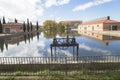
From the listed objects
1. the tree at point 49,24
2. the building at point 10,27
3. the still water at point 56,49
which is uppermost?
the tree at point 49,24

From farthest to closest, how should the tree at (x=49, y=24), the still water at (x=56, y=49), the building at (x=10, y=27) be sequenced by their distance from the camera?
1. the tree at (x=49, y=24)
2. the building at (x=10, y=27)
3. the still water at (x=56, y=49)

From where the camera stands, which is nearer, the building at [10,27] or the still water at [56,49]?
the still water at [56,49]

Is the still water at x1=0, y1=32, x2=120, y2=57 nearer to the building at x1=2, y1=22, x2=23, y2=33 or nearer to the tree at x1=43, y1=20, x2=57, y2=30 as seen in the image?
the building at x1=2, y1=22, x2=23, y2=33

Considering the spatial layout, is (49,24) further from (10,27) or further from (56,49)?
(56,49)

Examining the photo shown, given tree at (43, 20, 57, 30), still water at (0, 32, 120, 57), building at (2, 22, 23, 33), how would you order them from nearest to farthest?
still water at (0, 32, 120, 57) < building at (2, 22, 23, 33) < tree at (43, 20, 57, 30)

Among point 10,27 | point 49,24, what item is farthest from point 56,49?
point 49,24

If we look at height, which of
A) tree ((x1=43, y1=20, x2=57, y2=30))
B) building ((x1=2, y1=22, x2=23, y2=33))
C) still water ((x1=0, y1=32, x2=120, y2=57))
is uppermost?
tree ((x1=43, y1=20, x2=57, y2=30))

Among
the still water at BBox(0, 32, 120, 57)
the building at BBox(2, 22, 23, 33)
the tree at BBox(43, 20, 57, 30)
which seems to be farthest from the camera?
the tree at BBox(43, 20, 57, 30)

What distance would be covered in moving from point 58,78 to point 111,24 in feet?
165

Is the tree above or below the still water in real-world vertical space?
above

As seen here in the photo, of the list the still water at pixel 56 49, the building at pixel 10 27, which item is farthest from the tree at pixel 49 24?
the still water at pixel 56 49

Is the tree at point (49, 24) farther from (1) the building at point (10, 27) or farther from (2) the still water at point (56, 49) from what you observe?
(2) the still water at point (56, 49)

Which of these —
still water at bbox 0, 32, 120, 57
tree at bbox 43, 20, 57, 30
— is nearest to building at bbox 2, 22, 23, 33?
still water at bbox 0, 32, 120, 57

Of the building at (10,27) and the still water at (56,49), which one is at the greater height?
the building at (10,27)
